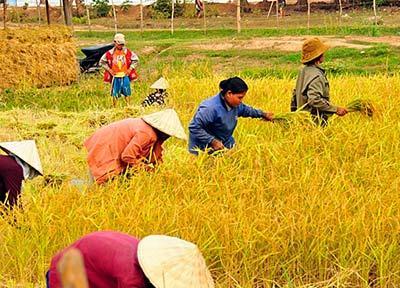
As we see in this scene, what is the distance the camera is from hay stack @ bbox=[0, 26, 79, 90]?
12.3 meters

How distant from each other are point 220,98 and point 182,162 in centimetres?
51

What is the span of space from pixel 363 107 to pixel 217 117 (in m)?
1.33

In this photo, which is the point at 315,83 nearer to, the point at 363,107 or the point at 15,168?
the point at 363,107

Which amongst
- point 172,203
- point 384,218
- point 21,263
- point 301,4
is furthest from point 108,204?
point 301,4

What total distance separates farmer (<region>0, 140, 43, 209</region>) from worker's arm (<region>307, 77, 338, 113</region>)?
7.16 ft

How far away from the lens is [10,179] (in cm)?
362

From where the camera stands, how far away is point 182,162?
4.51m

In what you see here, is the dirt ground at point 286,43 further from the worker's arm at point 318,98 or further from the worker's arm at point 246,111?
the worker's arm at point 246,111

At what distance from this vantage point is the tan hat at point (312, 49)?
515cm

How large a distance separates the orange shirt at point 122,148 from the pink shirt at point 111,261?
1.69 meters

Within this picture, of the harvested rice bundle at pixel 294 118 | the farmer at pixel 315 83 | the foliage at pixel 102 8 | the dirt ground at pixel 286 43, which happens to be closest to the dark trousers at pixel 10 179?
the harvested rice bundle at pixel 294 118

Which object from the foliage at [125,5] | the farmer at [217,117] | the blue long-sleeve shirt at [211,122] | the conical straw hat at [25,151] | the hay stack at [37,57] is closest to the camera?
the conical straw hat at [25,151]

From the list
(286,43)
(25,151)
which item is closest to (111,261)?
(25,151)

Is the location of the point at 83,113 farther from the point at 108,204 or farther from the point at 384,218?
the point at 384,218
